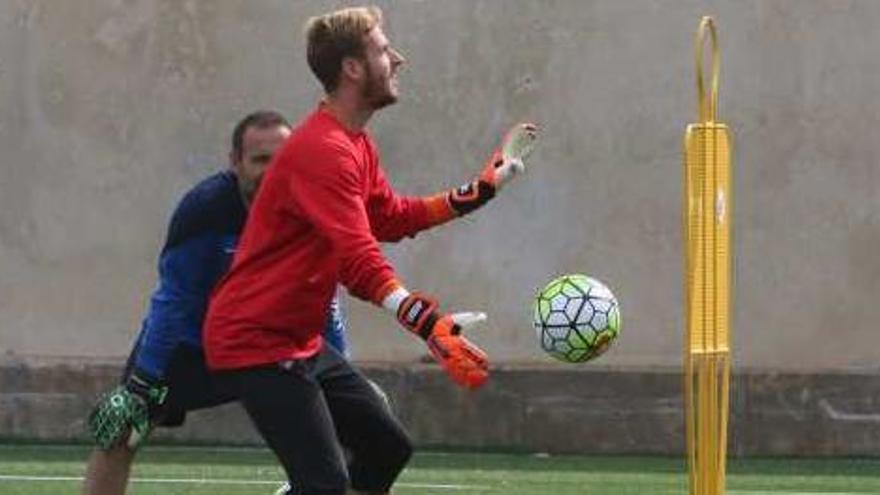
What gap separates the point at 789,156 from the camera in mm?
14250

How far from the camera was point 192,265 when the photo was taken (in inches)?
320

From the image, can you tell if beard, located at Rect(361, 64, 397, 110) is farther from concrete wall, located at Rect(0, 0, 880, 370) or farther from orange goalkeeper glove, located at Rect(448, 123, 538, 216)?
concrete wall, located at Rect(0, 0, 880, 370)

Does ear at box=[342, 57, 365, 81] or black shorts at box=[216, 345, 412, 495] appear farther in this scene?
ear at box=[342, 57, 365, 81]

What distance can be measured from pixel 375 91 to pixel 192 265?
1.56 m

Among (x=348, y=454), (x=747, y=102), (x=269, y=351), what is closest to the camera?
(x=269, y=351)

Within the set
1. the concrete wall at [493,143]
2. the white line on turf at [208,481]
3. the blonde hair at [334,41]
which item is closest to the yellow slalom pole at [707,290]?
the blonde hair at [334,41]

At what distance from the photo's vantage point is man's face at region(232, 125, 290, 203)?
25.7 ft

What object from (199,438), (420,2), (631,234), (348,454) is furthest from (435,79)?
(348,454)

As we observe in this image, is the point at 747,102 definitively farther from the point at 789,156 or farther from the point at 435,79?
the point at 435,79

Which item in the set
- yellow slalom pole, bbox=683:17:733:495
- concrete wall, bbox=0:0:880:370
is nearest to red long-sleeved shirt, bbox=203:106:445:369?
yellow slalom pole, bbox=683:17:733:495

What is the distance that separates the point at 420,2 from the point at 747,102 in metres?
2.18

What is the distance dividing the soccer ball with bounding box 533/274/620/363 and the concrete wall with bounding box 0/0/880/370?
7.08 meters

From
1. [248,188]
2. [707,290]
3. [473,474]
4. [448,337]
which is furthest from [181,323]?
[473,474]

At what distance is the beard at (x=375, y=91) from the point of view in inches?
268
